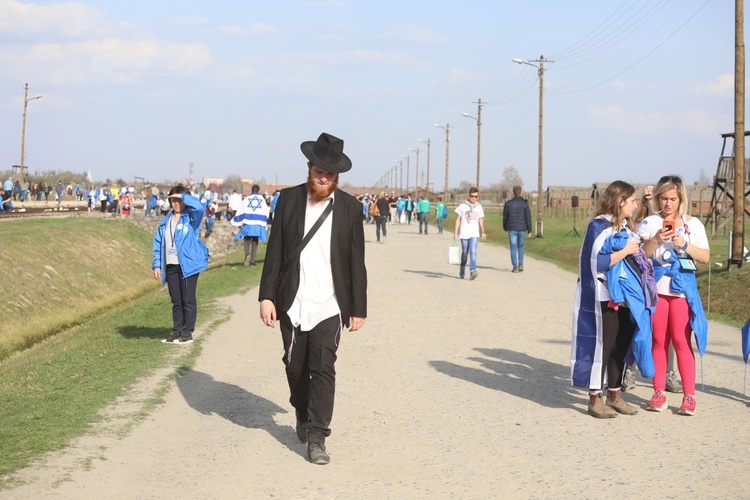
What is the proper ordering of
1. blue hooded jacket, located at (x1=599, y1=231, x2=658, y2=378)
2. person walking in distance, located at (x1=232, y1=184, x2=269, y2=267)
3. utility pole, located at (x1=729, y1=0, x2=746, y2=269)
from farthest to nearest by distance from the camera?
person walking in distance, located at (x1=232, y1=184, x2=269, y2=267) → utility pole, located at (x1=729, y1=0, x2=746, y2=269) → blue hooded jacket, located at (x1=599, y1=231, x2=658, y2=378)

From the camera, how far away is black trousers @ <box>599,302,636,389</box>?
791 cm

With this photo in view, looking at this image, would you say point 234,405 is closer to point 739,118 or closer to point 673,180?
point 673,180

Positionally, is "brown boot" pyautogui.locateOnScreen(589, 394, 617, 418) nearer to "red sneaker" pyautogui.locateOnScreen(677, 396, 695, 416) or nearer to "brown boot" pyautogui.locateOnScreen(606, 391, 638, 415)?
"brown boot" pyautogui.locateOnScreen(606, 391, 638, 415)

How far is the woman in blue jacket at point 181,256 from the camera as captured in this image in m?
11.2

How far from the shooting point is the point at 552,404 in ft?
27.9

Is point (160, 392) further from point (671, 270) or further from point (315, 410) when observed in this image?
point (671, 270)

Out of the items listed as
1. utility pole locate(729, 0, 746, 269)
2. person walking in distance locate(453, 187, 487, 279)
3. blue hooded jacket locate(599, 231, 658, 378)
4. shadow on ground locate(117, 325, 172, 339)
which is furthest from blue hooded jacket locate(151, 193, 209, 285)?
utility pole locate(729, 0, 746, 269)

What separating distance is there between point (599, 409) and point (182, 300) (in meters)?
5.24

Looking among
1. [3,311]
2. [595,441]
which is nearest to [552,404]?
[595,441]

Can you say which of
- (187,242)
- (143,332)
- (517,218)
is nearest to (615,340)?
(187,242)

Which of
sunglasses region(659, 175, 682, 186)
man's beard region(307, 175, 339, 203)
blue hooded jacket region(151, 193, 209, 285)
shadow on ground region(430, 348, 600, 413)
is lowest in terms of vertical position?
shadow on ground region(430, 348, 600, 413)

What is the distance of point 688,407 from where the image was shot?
313 inches

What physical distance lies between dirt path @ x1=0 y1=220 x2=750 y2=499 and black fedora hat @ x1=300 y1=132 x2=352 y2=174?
73.5 inches

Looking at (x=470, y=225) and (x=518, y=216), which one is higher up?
(x=518, y=216)
